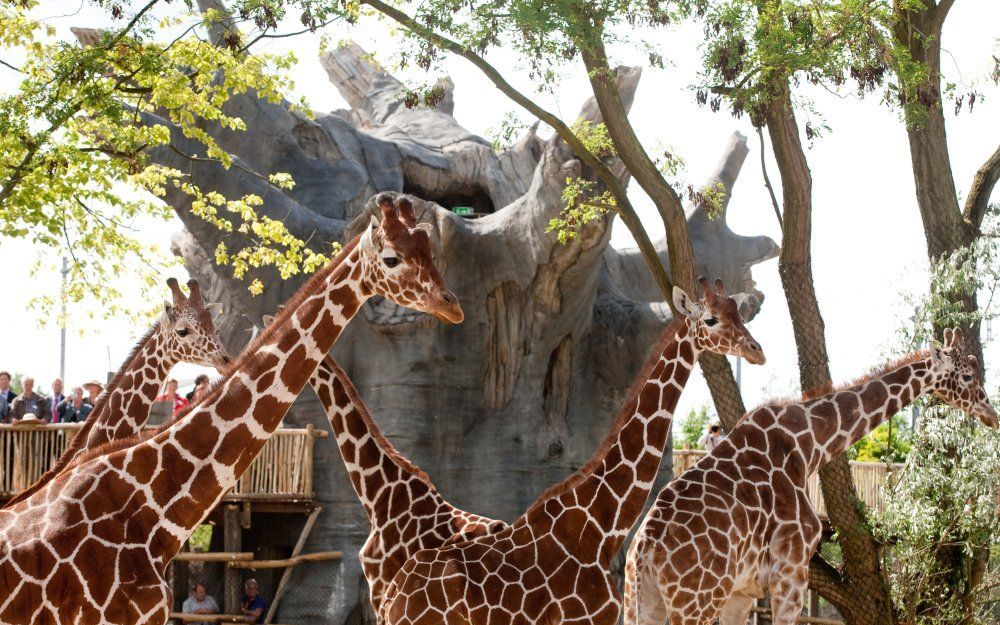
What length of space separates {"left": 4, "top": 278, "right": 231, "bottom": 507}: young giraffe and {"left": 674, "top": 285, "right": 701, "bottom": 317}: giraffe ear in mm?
2983

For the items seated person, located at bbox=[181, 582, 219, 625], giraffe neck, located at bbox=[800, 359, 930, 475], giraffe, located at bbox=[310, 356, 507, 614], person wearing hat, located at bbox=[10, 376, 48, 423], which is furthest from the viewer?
seated person, located at bbox=[181, 582, 219, 625]

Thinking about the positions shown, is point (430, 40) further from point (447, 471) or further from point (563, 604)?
point (447, 471)

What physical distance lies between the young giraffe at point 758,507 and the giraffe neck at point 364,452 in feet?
5.21

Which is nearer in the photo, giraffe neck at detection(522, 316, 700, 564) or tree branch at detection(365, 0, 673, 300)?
giraffe neck at detection(522, 316, 700, 564)

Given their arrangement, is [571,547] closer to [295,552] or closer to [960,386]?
[960,386]

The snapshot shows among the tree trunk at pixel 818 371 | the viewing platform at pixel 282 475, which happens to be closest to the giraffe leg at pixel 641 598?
the tree trunk at pixel 818 371

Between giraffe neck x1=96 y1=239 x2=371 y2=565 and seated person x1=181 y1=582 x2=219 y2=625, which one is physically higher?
giraffe neck x1=96 y1=239 x2=371 y2=565

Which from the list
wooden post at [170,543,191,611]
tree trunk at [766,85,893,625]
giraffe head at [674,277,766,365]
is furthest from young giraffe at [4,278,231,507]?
wooden post at [170,543,191,611]

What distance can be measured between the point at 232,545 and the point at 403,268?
10540 mm

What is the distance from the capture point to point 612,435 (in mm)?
7254

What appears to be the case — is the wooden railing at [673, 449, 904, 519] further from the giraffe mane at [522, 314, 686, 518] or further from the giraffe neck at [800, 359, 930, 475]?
the giraffe mane at [522, 314, 686, 518]

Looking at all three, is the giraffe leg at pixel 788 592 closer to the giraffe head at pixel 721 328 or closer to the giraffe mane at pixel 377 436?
the giraffe head at pixel 721 328

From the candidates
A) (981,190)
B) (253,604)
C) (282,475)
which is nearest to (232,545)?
(253,604)

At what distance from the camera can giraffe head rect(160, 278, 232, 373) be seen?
7938 millimetres
